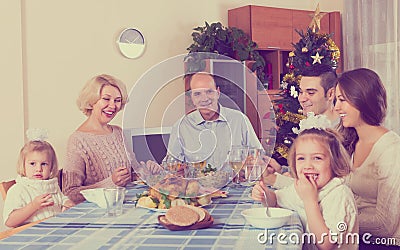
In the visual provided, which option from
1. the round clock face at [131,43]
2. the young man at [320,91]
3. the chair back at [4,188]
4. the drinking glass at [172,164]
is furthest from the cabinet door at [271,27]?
the chair back at [4,188]

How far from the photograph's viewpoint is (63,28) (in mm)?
3822

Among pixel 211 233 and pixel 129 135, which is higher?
pixel 129 135

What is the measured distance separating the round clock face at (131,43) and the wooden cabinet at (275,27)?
940 millimetres

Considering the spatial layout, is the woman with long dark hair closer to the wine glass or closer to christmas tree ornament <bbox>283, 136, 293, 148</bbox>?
the wine glass

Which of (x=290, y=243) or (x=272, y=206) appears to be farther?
(x=272, y=206)

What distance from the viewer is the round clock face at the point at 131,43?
4.13 metres

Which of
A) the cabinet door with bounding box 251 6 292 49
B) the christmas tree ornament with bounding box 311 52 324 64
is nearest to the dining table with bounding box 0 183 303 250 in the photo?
the christmas tree ornament with bounding box 311 52 324 64

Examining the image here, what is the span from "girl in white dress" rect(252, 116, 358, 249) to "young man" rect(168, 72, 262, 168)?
1.88 feet

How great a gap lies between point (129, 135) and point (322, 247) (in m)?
0.84

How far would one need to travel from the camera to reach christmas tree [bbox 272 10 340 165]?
3.36 meters

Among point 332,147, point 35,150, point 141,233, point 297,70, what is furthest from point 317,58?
point 141,233

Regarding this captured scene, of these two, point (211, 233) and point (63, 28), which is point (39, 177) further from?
point (63, 28)

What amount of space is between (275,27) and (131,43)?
Answer: 1.39m

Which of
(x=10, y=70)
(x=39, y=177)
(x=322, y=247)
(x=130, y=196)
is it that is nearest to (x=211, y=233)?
(x=322, y=247)
